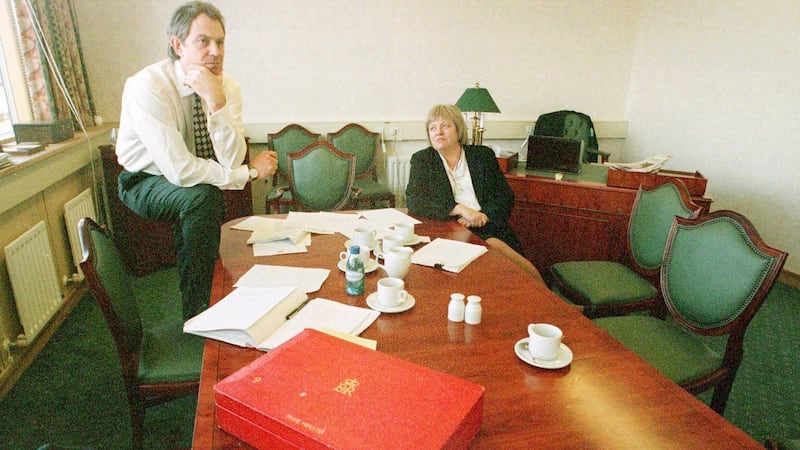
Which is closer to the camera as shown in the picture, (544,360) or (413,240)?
(544,360)

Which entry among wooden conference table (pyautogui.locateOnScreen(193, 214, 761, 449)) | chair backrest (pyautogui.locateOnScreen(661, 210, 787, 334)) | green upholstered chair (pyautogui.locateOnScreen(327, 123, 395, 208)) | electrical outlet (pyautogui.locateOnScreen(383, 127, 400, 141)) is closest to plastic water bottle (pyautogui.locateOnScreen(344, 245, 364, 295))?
wooden conference table (pyautogui.locateOnScreen(193, 214, 761, 449))

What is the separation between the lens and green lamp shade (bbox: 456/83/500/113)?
3.74 m

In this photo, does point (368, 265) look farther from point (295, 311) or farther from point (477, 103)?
point (477, 103)

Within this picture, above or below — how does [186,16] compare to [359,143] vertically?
above

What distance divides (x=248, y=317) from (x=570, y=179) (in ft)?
8.05

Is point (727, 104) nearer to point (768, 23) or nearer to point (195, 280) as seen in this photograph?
point (768, 23)

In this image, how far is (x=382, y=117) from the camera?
4.32 meters

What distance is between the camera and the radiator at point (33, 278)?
219 centimetres

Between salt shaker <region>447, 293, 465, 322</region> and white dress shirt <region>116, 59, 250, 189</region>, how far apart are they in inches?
41.3

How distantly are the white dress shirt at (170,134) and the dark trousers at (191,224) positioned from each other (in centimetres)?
7

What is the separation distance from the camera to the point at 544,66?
4.62m

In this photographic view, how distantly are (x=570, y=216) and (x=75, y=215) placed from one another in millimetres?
2992

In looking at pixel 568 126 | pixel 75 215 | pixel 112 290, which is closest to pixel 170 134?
pixel 112 290

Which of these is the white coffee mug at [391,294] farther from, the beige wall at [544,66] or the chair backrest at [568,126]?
the chair backrest at [568,126]
